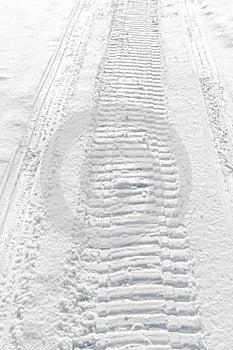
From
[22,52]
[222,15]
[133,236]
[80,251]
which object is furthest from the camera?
[222,15]

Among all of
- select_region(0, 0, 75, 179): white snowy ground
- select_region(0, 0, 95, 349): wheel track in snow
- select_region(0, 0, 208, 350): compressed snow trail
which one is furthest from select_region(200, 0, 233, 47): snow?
select_region(0, 0, 75, 179): white snowy ground

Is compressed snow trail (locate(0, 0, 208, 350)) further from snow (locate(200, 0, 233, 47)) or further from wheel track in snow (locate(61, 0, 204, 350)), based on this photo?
snow (locate(200, 0, 233, 47))

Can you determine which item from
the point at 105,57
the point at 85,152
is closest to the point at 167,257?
the point at 85,152

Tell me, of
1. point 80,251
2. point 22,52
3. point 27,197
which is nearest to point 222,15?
point 22,52

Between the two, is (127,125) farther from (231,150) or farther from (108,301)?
(108,301)

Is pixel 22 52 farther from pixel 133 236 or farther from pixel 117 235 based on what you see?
pixel 133 236

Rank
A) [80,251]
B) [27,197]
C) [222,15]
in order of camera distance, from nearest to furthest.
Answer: [80,251], [27,197], [222,15]
